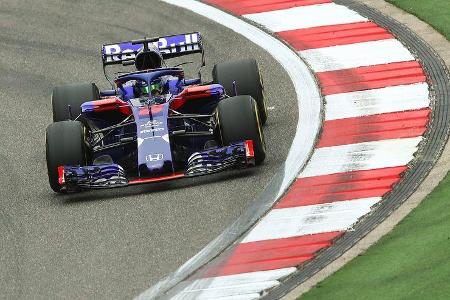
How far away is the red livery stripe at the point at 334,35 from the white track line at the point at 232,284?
799cm

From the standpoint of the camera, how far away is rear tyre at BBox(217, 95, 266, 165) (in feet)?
61.0

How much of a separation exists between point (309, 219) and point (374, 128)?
2.97 m

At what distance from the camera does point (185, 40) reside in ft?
68.3

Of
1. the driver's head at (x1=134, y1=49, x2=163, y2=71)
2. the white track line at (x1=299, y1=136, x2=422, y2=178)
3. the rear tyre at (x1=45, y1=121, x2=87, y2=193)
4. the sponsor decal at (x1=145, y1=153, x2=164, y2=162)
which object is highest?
the driver's head at (x1=134, y1=49, x2=163, y2=71)

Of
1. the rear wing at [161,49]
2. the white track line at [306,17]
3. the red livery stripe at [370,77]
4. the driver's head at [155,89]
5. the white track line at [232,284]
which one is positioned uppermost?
the white track line at [306,17]

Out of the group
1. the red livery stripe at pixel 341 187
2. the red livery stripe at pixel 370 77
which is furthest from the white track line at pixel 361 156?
the red livery stripe at pixel 370 77

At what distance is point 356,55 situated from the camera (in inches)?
892

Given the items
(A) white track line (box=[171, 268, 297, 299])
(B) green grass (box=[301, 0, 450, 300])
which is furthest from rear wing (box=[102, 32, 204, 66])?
(A) white track line (box=[171, 268, 297, 299])

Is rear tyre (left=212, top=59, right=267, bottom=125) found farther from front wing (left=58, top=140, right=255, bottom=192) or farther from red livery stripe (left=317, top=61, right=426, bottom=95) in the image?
front wing (left=58, top=140, right=255, bottom=192)

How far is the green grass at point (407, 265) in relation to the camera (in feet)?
46.3

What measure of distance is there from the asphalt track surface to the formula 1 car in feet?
0.94

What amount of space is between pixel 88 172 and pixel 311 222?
282cm

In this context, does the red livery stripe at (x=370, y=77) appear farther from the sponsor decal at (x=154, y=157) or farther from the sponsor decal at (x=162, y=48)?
the sponsor decal at (x=154, y=157)

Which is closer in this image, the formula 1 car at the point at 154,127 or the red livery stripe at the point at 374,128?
the formula 1 car at the point at 154,127
